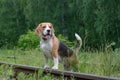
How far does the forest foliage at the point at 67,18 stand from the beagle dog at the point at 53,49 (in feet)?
78.5

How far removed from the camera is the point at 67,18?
58344 millimetres

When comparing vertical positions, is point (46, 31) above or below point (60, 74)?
above

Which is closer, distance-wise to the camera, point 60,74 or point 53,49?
point 60,74

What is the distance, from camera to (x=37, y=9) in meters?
59.5

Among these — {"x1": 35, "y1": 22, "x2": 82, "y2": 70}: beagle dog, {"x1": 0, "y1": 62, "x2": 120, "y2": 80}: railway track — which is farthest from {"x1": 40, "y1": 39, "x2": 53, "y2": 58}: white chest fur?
{"x1": 0, "y1": 62, "x2": 120, "y2": 80}: railway track

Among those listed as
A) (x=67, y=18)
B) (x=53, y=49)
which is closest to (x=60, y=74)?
(x=53, y=49)

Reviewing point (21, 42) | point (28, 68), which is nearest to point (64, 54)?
point (28, 68)

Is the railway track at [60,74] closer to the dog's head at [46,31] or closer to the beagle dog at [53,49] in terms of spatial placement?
the beagle dog at [53,49]

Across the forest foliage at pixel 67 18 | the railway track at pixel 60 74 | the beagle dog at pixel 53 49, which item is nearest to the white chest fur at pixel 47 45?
the beagle dog at pixel 53 49

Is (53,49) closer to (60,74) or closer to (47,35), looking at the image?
(47,35)

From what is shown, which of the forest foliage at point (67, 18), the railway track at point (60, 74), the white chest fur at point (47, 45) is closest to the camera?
the railway track at point (60, 74)

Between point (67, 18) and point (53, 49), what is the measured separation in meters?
50.5

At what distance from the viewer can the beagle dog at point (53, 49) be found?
7996mm

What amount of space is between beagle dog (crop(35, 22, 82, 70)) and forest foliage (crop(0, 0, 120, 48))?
2393 cm
